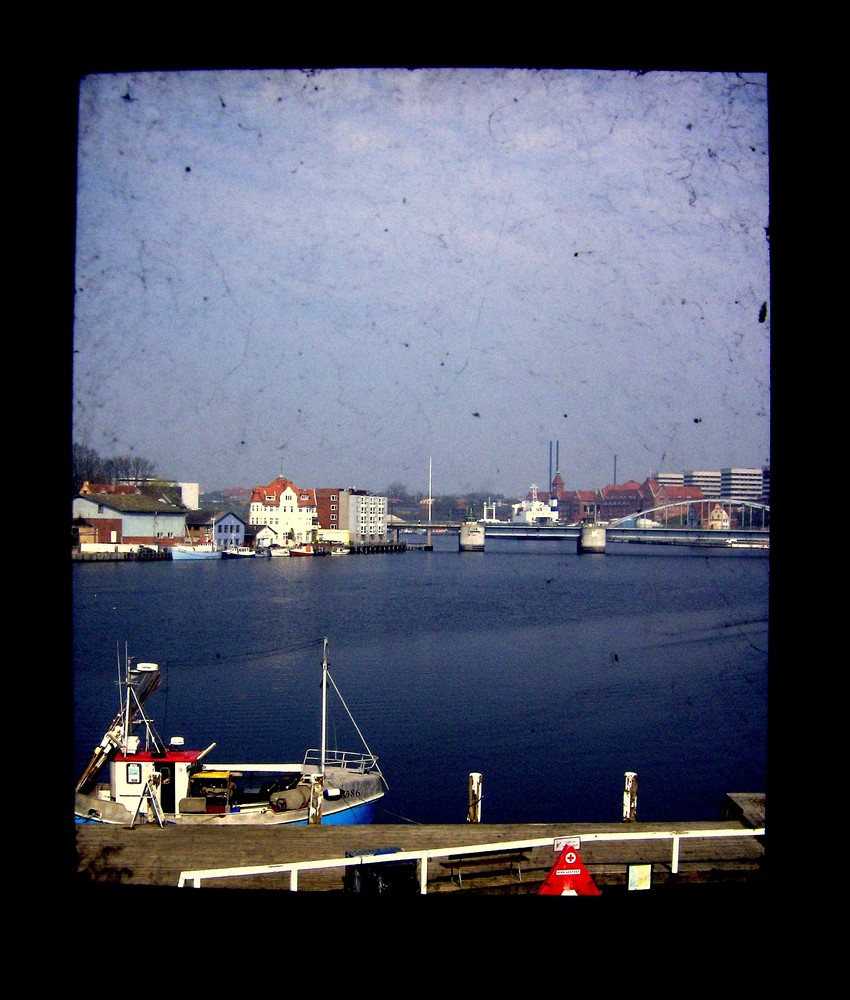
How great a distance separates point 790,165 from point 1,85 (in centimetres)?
113

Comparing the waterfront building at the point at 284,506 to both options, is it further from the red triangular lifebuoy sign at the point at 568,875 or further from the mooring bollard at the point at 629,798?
the red triangular lifebuoy sign at the point at 568,875

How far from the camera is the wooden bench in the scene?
17.9 feet

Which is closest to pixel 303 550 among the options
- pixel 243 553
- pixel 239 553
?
pixel 243 553

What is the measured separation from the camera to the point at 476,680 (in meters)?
17.2

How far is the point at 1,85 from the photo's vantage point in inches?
48.4

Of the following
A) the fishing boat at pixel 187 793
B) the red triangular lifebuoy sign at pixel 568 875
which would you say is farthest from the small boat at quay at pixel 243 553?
the red triangular lifebuoy sign at pixel 568 875

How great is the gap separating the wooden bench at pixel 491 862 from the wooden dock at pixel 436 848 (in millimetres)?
46

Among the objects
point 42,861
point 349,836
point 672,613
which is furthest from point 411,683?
point 42,861

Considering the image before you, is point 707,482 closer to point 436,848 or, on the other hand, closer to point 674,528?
point 436,848

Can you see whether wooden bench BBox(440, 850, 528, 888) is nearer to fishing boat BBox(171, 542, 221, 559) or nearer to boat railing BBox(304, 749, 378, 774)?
boat railing BBox(304, 749, 378, 774)

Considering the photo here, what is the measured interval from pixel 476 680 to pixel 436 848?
11166mm

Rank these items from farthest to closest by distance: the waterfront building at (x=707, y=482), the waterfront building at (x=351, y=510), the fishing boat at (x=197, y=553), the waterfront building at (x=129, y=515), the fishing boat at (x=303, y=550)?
1. the fishing boat at (x=303, y=550)
2. the fishing boat at (x=197, y=553)
3. the waterfront building at (x=351, y=510)
4. the waterfront building at (x=129, y=515)
5. the waterfront building at (x=707, y=482)

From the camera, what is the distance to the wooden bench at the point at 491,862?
17.9ft

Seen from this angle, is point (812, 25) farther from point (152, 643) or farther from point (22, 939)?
point (152, 643)
